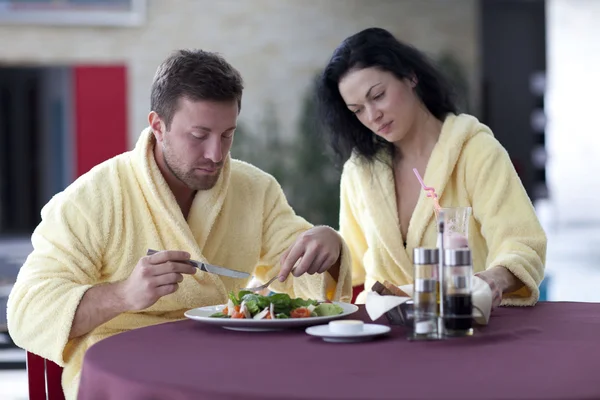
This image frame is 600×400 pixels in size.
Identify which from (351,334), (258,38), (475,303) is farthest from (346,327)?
(258,38)

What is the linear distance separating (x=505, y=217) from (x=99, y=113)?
5.92 m

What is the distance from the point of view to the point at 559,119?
1027 cm

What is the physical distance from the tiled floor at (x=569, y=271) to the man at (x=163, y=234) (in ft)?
7.07

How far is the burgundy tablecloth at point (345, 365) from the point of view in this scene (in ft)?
3.60

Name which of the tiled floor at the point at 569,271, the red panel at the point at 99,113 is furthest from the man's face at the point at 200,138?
the red panel at the point at 99,113

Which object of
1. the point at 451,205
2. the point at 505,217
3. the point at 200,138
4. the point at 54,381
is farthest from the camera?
the point at 451,205

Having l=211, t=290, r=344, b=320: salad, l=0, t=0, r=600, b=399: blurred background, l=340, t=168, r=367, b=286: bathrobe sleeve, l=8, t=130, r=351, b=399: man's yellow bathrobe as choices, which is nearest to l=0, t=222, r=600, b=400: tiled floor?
l=0, t=0, r=600, b=399: blurred background

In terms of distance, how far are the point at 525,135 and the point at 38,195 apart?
5729mm

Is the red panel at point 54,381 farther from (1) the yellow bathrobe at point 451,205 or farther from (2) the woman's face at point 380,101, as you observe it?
(2) the woman's face at point 380,101

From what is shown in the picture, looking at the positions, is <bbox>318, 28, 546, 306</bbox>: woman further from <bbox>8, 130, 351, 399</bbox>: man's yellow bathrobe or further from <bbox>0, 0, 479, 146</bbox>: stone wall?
<bbox>0, 0, 479, 146</bbox>: stone wall

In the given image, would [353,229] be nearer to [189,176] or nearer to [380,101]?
[380,101]

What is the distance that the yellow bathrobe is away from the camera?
2.07 m

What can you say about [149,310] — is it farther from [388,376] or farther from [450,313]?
[388,376]

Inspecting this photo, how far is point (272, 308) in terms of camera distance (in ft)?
5.18
